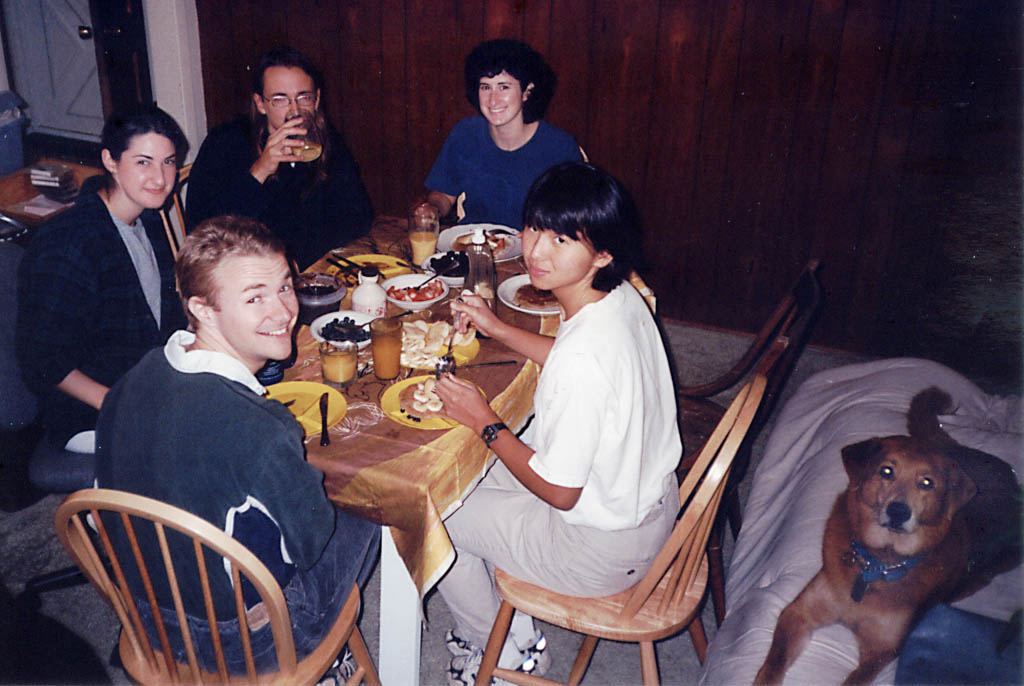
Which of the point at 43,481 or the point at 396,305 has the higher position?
the point at 396,305


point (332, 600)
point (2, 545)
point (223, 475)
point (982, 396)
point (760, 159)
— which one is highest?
point (760, 159)

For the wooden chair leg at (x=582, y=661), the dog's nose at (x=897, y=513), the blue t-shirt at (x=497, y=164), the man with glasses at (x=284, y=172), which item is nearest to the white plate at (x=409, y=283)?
the man with glasses at (x=284, y=172)

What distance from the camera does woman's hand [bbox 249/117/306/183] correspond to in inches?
100

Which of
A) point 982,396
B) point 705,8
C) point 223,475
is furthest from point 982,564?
point 705,8

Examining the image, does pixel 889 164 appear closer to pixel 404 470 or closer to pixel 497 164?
pixel 497 164

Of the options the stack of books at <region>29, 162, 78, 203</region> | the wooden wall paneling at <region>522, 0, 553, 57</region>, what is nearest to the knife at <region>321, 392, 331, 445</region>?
the stack of books at <region>29, 162, 78, 203</region>

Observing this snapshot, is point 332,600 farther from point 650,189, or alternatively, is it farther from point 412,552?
point 650,189

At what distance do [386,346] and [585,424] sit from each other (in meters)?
0.61

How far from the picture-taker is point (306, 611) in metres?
1.70

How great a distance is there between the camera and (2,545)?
2625 mm

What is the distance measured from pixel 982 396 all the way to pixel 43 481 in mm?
2939

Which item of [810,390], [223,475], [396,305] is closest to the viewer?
[223,475]

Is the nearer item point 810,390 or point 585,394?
point 585,394

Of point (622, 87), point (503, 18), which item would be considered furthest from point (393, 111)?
point (622, 87)
